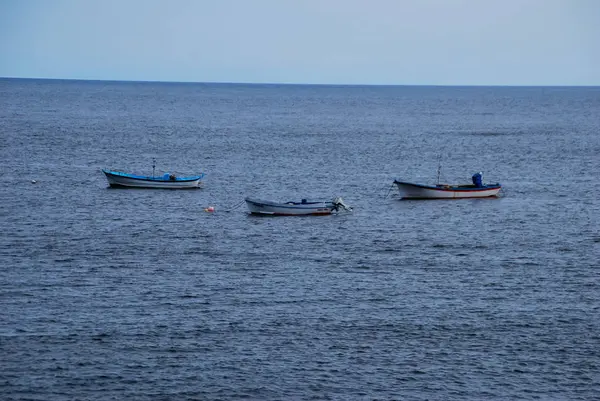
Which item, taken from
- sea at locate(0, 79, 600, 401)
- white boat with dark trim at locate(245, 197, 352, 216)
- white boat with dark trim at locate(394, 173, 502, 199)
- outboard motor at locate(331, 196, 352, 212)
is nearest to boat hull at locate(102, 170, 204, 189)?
sea at locate(0, 79, 600, 401)

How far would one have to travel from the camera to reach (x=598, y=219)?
274 ft

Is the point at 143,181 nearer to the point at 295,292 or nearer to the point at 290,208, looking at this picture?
the point at 290,208

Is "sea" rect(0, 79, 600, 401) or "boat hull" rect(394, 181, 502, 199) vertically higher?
"boat hull" rect(394, 181, 502, 199)

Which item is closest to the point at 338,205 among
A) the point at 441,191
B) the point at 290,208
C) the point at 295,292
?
the point at 290,208

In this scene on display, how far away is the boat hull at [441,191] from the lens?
94375mm

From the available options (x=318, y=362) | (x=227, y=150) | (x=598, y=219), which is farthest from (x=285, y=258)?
(x=227, y=150)

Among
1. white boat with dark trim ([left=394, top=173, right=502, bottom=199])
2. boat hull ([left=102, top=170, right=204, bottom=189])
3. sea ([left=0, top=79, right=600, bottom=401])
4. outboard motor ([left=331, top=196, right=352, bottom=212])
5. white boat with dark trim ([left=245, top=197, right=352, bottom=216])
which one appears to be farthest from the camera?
boat hull ([left=102, top=170, right=204, bottom=189])

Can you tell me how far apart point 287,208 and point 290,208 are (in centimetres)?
26

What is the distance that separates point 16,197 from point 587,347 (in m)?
59.1

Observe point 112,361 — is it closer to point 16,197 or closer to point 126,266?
point 126,266

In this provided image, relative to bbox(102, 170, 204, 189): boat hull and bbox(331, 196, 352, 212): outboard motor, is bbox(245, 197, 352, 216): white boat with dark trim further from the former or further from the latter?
bbox(102, 170, 204, 189): boat hull

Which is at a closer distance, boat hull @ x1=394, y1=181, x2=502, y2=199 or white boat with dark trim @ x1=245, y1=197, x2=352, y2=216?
white boat with dark trim @ x1=245, y1=197, x2=352, y2=216

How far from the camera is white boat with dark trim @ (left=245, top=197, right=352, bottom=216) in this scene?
274 ft

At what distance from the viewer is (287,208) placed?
83.4 m
